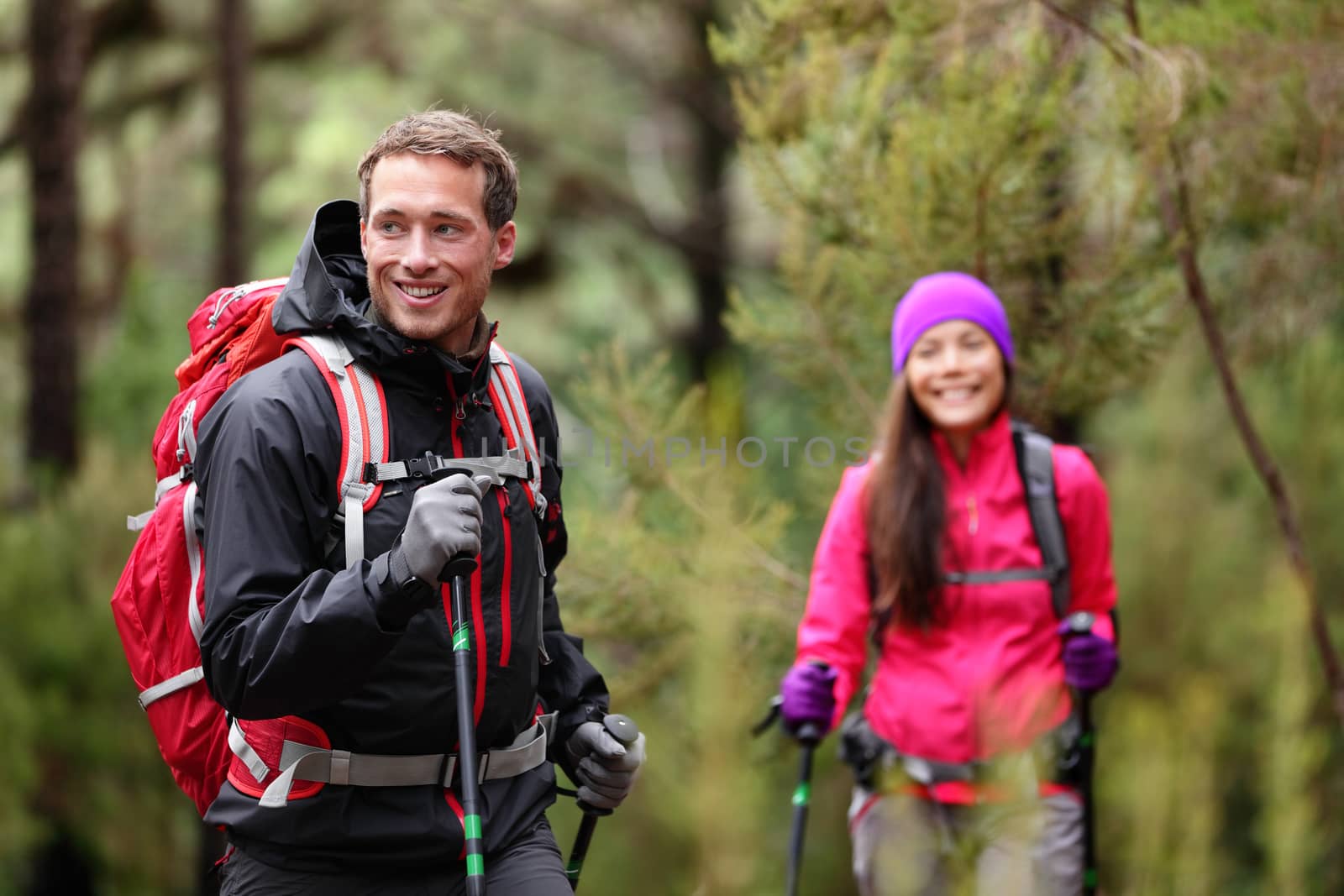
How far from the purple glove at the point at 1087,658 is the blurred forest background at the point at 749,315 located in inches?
22.4

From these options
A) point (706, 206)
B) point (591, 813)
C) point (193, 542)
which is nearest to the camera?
point (193, 542)

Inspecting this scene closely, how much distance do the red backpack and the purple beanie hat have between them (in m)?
1.76

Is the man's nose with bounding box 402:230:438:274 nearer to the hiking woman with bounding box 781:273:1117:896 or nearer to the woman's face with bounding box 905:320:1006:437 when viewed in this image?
the hiking woman with bounding box 781:273:1117:896

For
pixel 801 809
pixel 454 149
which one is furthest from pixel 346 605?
pixel 801 809

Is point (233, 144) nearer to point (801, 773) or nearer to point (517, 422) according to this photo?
point (801, 773)

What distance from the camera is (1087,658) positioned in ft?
13.5

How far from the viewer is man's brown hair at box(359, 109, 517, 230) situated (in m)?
2.85

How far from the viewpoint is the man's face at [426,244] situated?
280cm

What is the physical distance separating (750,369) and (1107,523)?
31.9 feet

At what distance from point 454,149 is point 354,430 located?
23.9 inches

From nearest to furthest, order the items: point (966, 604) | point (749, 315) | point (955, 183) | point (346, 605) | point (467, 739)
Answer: point (346, 605) < point (467, 739) < point (966, 604) < point (955, 183) < point (749, 315)

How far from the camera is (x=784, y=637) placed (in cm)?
584

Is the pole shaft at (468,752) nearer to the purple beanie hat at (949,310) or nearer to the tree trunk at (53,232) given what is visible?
the purple beanie hat at (949,310)

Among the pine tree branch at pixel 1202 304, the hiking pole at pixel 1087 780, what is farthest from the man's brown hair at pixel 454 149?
the pine tree branch at pixel 1202 304
